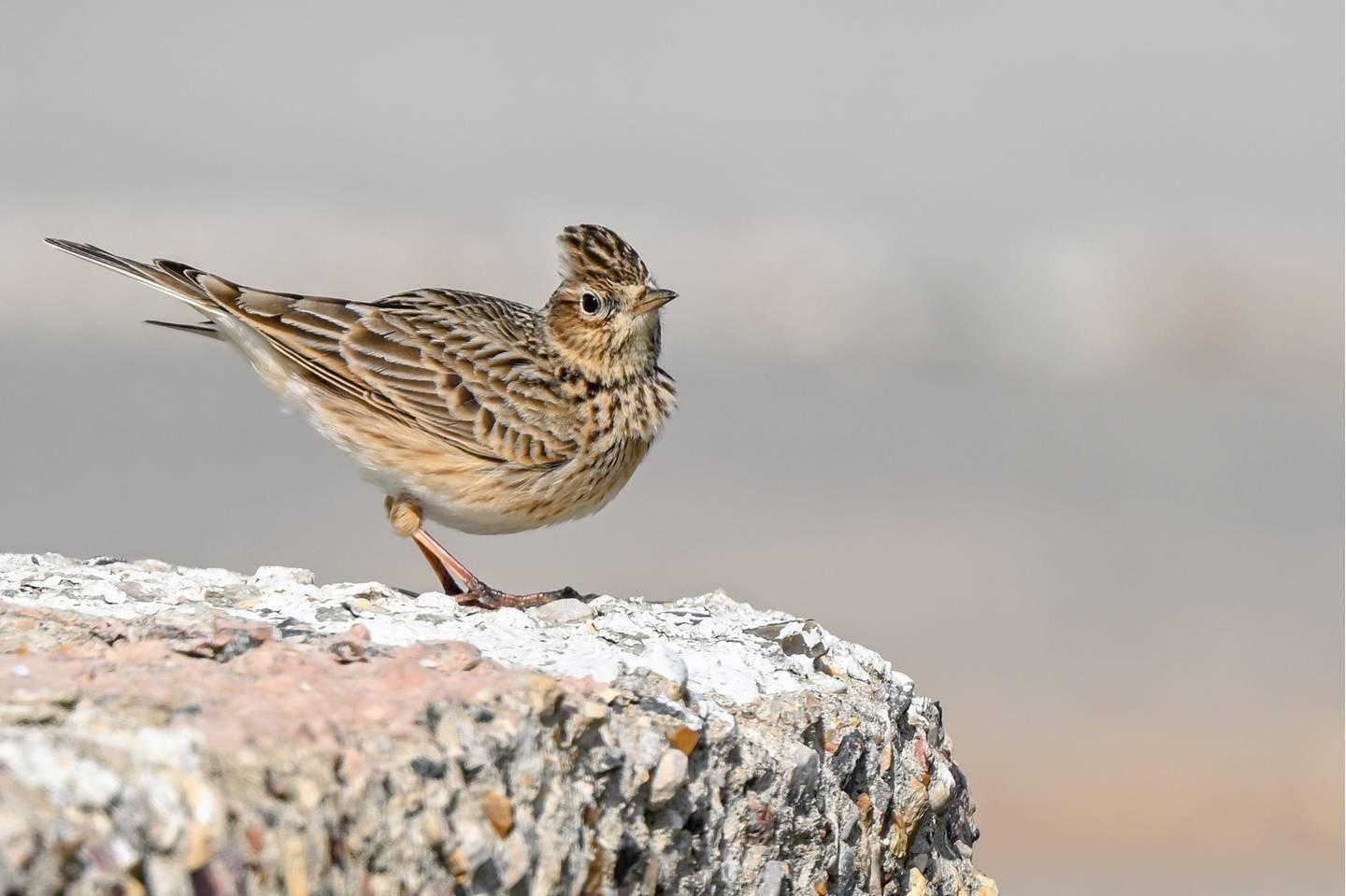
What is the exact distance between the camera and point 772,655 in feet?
12.6

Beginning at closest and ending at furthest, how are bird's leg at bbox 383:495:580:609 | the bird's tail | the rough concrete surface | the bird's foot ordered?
the rough concrete surface → the bird's foot → bird's leg at bbox 383:495:580:609 → the bird's tail

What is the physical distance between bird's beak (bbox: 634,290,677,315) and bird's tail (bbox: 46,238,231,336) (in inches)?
56.9

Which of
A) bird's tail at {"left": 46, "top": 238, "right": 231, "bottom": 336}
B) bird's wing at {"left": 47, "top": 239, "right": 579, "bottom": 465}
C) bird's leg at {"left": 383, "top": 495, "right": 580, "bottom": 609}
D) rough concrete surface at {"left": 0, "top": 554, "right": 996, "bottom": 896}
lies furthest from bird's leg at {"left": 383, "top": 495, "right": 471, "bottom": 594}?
rough concrete surface at {"left": 0, "top": 554, "right": 996, "bottom": 896}

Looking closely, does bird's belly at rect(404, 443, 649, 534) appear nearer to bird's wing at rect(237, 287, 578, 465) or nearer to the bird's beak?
bird's wing at rect(237, 287, 578, 465)

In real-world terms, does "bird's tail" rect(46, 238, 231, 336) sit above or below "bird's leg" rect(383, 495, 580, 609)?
above

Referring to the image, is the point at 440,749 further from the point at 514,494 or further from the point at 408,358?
the point at 408,358

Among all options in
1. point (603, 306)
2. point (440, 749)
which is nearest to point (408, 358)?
point (603, 306)

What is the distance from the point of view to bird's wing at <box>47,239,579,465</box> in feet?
20.9

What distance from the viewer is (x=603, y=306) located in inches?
262

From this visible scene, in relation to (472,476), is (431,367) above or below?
above

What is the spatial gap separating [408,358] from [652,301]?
914 millimetres

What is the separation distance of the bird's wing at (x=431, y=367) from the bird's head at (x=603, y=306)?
0.18m

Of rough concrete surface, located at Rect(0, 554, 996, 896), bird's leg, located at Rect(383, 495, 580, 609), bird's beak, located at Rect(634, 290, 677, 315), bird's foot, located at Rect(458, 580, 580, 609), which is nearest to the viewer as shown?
rough concrete surface, located at Rect(0, 554, 996, 896)

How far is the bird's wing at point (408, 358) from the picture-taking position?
6359mm
